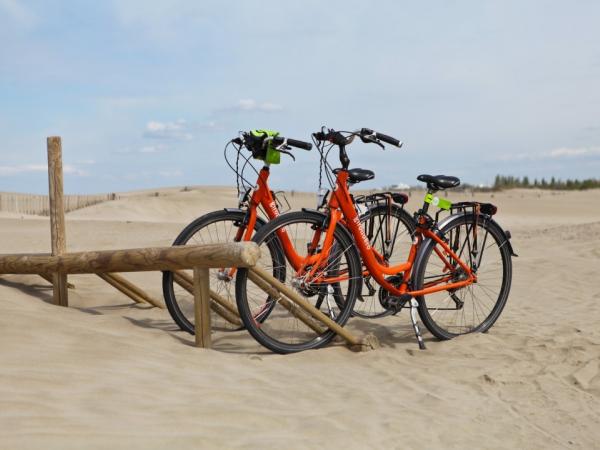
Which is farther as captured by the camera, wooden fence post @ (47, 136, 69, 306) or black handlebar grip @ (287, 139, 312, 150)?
wooden fence post @ (47, 136, 69, 306)

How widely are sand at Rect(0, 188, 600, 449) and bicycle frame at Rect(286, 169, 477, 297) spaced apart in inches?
19.3

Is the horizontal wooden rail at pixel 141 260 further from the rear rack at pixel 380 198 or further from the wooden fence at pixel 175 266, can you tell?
the rear rack at pixel 380 198

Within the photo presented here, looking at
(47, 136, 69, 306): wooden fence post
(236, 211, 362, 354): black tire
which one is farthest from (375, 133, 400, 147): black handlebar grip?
(47, 136, 69, 306): wooden fence post

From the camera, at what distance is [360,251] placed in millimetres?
5512

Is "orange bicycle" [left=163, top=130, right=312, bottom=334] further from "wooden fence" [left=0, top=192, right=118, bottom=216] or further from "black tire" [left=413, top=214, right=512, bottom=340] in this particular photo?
"wooden fence" [left=0, top=192, right=118, bottom=216]

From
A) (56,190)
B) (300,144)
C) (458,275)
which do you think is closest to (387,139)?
(300,144)

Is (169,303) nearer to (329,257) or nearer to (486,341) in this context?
(329,257)

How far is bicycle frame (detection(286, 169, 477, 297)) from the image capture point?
17.3 feet

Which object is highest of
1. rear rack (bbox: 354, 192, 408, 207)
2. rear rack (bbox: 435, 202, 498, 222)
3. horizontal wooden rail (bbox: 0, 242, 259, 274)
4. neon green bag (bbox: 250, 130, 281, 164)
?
neon green bag (bbox: 250, 130, 281, 164)

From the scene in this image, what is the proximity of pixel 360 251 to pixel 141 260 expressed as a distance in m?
1.64

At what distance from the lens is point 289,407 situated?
146 inches

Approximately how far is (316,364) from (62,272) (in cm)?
245

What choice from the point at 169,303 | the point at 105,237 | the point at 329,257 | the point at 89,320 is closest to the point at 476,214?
the point at 329,257

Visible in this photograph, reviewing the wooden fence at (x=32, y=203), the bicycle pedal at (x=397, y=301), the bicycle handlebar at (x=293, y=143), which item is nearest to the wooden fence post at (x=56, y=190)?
the bicycle handlebar at (x=293, y=143)
